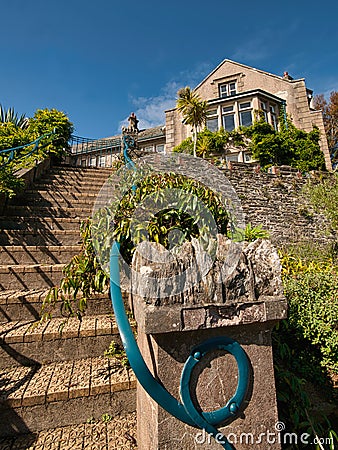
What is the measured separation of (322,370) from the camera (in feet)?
9.01

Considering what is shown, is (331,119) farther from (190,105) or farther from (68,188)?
(68,188)

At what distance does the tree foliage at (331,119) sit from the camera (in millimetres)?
20839

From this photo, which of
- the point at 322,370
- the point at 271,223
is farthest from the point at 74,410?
the point at 271,223

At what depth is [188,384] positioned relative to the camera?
1054mm

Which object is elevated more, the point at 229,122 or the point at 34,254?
the point at 229,122

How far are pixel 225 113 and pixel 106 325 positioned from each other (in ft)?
53.3

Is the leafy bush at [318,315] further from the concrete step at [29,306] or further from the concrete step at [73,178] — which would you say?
the concrete step at [73,178]

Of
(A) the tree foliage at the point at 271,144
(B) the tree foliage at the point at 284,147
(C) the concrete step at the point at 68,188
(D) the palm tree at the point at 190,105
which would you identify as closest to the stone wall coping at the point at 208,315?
(C) the concrete step at the point at 68,188

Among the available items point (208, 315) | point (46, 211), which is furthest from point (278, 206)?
point (208, 315)

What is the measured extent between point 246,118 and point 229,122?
1006 mm

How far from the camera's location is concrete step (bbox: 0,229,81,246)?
3236mm

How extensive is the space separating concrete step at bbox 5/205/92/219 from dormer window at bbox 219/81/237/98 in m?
15.8

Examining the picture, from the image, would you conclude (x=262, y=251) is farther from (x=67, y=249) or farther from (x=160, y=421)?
(x=67, y=249)

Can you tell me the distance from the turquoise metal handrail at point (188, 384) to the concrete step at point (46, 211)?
3295mm
